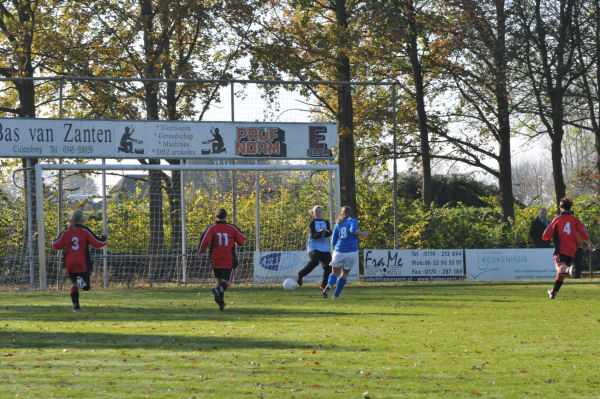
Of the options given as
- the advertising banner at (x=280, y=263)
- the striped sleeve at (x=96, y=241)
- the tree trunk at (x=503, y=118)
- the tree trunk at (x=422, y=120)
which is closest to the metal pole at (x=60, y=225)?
the advertising banner at (x=280, y=263)

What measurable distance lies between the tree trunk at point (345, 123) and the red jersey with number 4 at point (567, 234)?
1094 centimetres

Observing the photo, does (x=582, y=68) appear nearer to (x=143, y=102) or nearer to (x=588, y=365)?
(x=143, y=102)

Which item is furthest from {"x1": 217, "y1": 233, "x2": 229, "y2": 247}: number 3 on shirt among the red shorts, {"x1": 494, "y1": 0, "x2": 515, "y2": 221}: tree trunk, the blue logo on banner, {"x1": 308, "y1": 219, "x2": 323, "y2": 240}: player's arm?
{"x1": 494, "y1": 0, "x2": 515, "y2": 221}: tree trunk

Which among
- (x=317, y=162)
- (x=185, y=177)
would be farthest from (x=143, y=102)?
(x=317, y=162)

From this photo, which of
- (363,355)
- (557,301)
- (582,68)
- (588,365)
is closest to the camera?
(588,365)

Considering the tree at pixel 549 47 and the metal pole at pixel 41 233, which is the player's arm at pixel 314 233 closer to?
the metal pole at pixel 41 233

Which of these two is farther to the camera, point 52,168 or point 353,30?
point 353,30

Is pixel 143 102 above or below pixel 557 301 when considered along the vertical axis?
above

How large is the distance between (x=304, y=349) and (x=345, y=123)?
726 inches

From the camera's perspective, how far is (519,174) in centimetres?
10119

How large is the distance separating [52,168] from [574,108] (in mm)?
21360

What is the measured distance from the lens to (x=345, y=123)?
88.3 ft

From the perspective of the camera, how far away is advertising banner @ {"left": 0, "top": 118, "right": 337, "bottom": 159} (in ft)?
71.4

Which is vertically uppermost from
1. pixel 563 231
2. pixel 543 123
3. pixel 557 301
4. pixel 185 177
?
pixel 543 123
